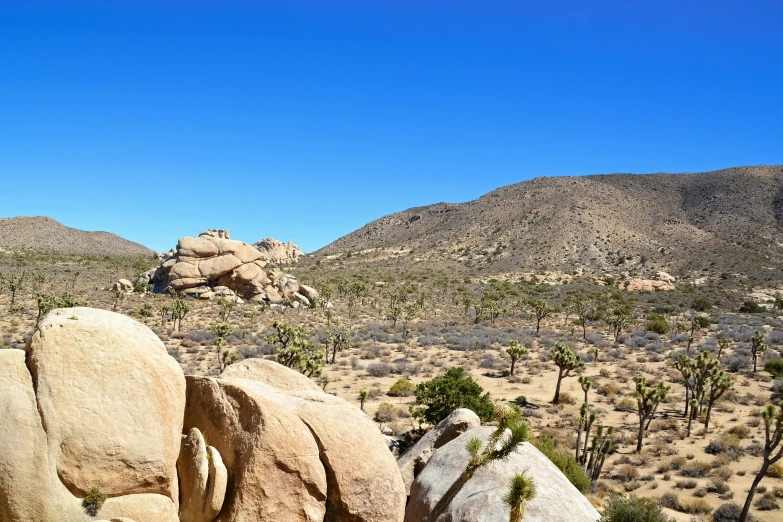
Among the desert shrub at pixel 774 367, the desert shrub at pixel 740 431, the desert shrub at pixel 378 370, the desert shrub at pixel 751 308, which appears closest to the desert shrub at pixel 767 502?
the desert shrub at pixel 740 431

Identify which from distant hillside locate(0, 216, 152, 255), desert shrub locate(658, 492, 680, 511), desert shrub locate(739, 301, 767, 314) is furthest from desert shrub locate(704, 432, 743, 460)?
distant hillside locate(0, 216, 152, 255)

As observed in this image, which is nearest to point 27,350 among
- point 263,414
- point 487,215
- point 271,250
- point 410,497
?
point 263,414

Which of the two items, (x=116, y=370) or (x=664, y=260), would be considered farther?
(x=664, y=260)

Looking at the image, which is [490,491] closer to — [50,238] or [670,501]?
[670,501]

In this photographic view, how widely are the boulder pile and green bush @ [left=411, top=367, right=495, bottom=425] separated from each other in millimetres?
10064

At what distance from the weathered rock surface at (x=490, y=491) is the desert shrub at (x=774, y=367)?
99.9 ft

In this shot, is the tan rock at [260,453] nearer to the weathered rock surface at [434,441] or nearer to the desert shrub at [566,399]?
the weathered rock surface at [434,441]

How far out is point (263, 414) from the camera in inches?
316

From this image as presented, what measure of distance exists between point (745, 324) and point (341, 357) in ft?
133

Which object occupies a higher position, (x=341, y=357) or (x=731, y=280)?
(x=731, y=280)

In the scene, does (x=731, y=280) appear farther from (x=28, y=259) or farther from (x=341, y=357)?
(x=28, y=259)

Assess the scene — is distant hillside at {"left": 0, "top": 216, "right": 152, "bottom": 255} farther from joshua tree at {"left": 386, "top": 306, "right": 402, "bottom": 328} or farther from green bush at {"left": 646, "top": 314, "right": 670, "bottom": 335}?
green bush at {"left": 646, "top": 314, "right": 670, "bottom": 335}

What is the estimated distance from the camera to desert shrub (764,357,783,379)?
31.7 m

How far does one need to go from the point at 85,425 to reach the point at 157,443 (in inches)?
38.2
